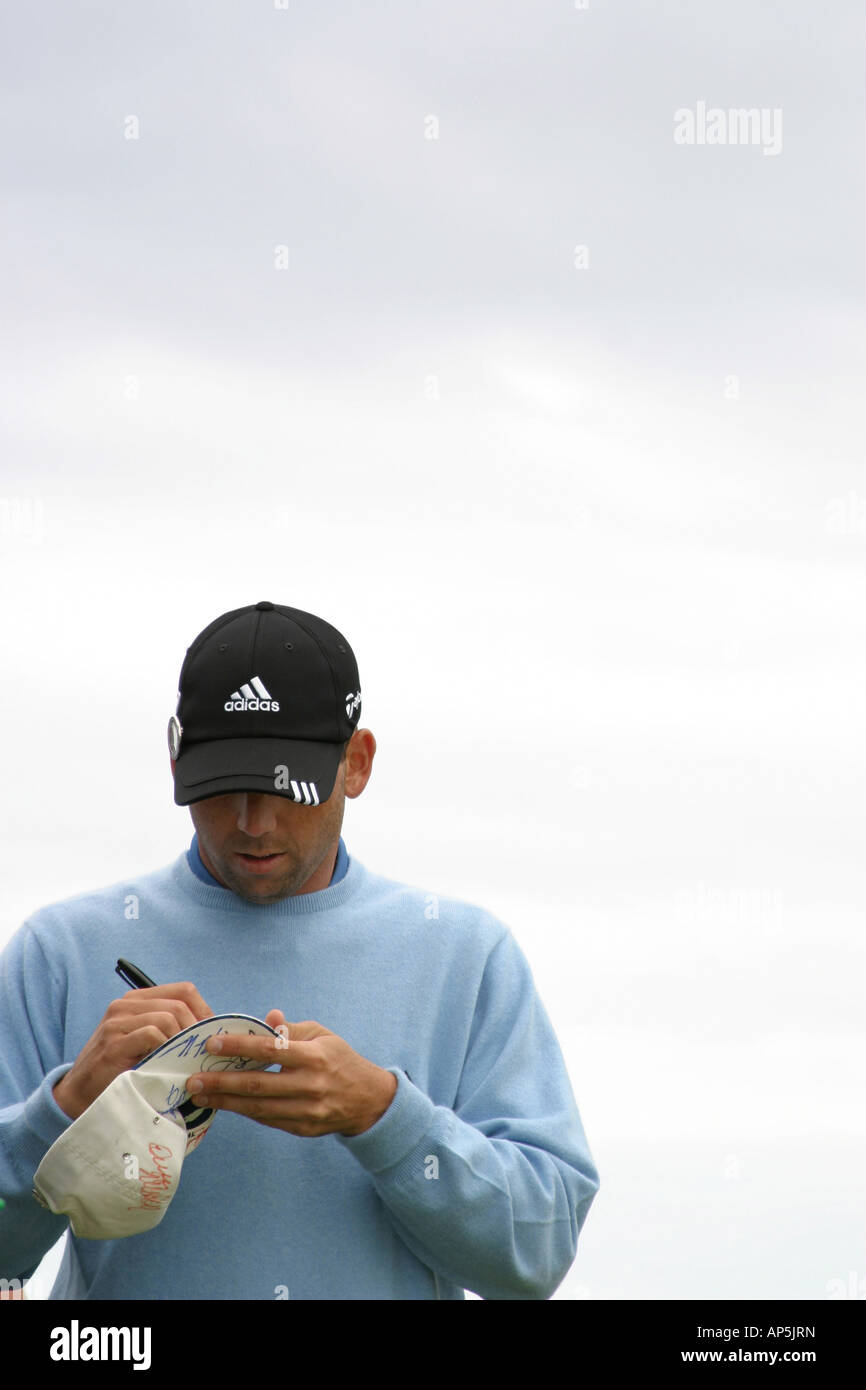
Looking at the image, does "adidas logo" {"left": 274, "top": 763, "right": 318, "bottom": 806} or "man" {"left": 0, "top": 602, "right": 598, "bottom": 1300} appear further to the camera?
"adidas logo" {"left": 274, "top": 763, "right": 318, "bottom": 806}

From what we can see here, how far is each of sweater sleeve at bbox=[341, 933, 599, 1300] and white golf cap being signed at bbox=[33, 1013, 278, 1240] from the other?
→ 395mm

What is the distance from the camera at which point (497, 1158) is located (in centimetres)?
487

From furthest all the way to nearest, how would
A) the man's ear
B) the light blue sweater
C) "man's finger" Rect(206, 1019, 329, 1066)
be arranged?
the man's ear → the light blue sweater → "man's finger" Rect(206, 1019, 329, 1066)

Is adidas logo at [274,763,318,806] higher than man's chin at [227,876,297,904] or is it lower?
higher

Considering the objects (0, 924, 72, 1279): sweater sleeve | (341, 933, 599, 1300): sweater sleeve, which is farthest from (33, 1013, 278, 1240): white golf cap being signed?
(341, 933, 599, 1300): sweater sleeve

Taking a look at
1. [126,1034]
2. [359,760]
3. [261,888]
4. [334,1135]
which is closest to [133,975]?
[126,1034]

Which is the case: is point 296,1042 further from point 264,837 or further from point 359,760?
point 359,760

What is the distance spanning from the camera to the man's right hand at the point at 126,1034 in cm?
458

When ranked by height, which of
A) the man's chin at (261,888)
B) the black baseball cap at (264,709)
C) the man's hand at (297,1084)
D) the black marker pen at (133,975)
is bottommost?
the man's hand at (297,1084)

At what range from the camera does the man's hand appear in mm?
4535

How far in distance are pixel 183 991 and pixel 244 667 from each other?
87 cm
